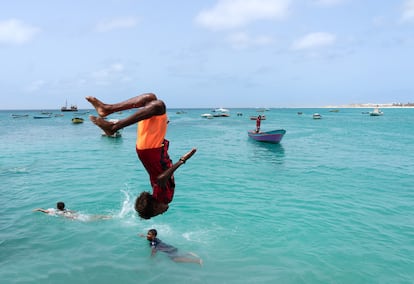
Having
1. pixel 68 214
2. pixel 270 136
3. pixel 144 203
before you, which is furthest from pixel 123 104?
pixel 270 136

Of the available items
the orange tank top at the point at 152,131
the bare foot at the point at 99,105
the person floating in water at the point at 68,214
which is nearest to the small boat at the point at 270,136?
the person floating in water at the point at 68,214

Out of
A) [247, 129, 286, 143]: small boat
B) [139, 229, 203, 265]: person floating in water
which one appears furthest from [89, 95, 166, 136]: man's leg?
[247, 129, 286, 143]: small boat

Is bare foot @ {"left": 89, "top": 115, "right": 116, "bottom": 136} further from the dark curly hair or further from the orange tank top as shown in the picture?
the dark curly hair

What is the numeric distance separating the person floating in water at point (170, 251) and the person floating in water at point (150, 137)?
6.61 m

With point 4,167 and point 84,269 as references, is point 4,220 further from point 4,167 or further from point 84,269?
point 4,167

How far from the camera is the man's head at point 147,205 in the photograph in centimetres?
520

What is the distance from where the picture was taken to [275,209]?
1658 cm

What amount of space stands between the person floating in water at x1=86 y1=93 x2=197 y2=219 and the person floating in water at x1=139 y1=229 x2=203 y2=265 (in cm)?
661

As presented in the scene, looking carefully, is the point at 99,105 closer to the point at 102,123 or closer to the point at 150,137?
the point at 102,123

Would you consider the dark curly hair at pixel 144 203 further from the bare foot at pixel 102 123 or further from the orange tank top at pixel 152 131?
the bare foot at pixel 102 123

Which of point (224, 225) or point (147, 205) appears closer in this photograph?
point (147, 205)

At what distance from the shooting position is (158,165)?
484cm

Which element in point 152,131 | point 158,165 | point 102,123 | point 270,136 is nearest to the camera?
point 102,123

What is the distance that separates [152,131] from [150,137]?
0.38 feet
